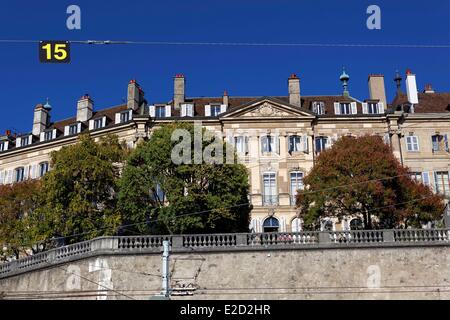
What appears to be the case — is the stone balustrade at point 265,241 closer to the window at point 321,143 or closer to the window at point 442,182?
the window at point 442,182

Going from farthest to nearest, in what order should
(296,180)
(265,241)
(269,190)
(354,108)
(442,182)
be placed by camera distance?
(354,108) → (442,182) → (296,180) → (269,190) → (265,241)

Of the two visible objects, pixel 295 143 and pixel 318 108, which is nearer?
pixel 295 143

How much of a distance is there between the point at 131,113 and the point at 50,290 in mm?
20680

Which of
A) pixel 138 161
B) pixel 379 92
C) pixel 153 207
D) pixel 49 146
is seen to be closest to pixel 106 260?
pixel 153 207

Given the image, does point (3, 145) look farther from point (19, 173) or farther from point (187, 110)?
point (187, 110)

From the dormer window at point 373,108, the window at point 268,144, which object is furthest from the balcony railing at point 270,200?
the dormer window at point 373,108

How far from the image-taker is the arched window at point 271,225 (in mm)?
40250

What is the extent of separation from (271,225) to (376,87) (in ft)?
49.4

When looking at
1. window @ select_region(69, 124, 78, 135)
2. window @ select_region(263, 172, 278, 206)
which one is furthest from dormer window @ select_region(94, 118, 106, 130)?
window @ select_region(263, 172, 278, 206)

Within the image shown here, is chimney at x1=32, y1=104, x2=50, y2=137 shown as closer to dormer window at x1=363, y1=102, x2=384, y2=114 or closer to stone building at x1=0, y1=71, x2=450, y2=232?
stone building at x1=0, y1=71, x2=450, y2=232

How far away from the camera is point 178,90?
4622 centimetres

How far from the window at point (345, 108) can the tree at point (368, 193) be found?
13058 millimetres

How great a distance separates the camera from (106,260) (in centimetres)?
2658

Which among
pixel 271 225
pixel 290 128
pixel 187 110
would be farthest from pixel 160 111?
pixel 271 225
